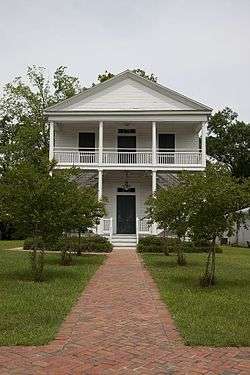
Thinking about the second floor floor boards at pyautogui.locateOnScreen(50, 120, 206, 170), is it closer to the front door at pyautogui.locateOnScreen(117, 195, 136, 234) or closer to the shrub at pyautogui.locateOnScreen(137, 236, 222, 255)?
the front door at pyautogui.locateOnScreen(117, 195, 136, 234)

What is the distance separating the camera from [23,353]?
6.06 meters

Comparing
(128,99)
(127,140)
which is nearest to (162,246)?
(127,140)

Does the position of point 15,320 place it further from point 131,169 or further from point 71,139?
point 71,139

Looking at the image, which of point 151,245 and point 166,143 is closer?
point 151,245

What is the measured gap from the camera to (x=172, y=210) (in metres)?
15.8

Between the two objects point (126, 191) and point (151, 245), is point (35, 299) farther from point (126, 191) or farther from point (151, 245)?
point (126, 191)

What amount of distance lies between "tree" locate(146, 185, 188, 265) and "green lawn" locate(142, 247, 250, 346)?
1.37 meters

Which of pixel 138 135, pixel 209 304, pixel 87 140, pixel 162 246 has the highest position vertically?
pixel 138 135

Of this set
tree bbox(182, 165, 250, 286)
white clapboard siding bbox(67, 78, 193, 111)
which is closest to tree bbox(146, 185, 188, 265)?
tree bbox(182, 165, 250, 286)

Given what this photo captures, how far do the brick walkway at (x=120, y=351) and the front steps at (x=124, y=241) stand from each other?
17.7 metres

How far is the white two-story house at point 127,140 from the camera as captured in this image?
1106 inches

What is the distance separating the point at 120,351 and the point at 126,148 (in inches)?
962

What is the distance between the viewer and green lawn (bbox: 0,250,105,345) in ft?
22.9

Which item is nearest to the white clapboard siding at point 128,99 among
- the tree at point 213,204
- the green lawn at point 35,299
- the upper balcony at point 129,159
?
the upper balcony at point 129,159
